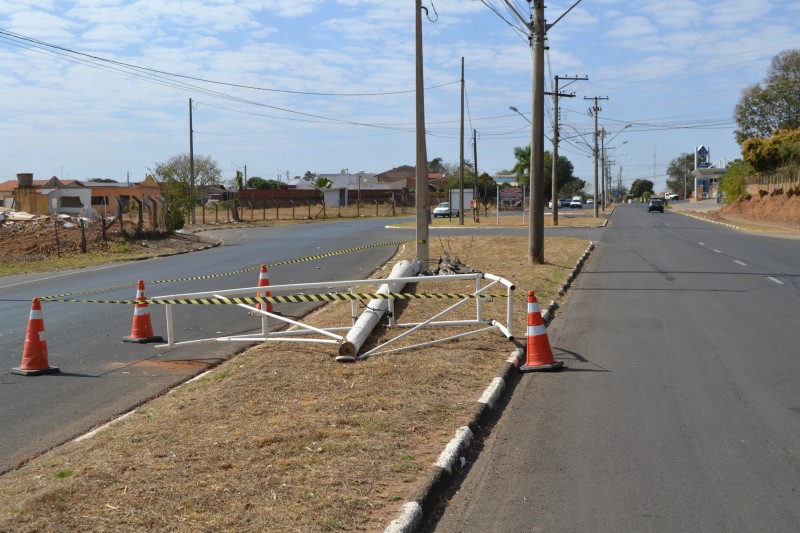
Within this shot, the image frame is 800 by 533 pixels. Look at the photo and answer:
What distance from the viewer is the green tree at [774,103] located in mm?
81750

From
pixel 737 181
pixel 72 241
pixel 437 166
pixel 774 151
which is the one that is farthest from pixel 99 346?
pixel 437 166

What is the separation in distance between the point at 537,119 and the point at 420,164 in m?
3.54

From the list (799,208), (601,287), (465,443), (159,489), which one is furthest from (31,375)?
(799,208)

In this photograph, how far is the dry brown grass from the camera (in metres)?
4.86

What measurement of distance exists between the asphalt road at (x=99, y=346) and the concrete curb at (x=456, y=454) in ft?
10.8

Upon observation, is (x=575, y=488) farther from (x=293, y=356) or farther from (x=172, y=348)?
(x=172, y=348)

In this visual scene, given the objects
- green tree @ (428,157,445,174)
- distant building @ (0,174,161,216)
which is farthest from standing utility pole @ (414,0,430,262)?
green tree @ (428,157,445,174)

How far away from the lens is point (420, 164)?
713 inches

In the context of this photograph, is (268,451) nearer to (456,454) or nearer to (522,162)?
(456,454)

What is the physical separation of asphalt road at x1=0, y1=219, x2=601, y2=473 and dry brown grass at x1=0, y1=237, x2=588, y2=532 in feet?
1.75

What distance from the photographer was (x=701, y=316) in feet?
43.1

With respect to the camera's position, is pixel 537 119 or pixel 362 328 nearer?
pixel 362 328

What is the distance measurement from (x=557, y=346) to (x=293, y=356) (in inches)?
137

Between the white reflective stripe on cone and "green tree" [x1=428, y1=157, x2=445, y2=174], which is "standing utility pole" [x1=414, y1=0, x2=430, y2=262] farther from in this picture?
"green tree" [x1=428, y1=157, x2=445, y2=174]
